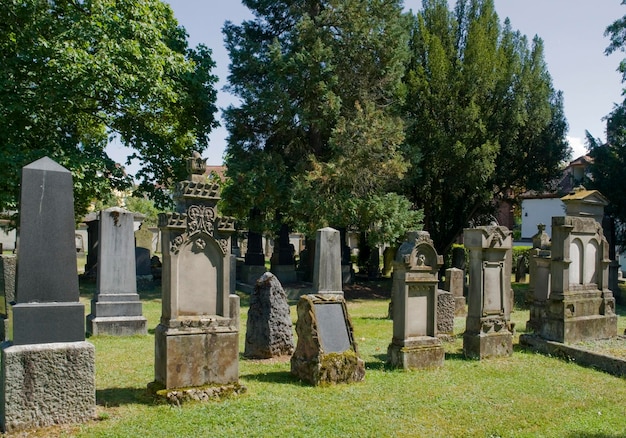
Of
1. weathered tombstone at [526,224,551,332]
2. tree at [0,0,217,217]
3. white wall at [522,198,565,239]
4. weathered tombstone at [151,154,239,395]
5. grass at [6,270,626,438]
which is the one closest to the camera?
grass at [6,270,626,438]

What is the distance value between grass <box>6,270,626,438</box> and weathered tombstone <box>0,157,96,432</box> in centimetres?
27

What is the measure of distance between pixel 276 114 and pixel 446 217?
905 cm

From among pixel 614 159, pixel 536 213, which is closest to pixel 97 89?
pixel 614 159

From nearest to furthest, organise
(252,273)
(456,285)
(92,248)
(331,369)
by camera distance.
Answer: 1. (331,369)
2. (456,285)
3. (252,273)
4. (92,248)

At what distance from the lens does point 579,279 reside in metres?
11.3

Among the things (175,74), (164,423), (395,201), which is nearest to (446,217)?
(395,201)

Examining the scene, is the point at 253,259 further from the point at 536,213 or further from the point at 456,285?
the point at 536,213

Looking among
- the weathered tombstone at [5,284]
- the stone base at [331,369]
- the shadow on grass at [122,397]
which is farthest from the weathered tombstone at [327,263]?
the weathered tombstone at [5,284]

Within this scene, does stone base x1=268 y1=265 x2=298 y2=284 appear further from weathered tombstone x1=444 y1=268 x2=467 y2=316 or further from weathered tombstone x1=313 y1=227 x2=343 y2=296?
weathered tombstone x1=313 y1=227 x2=343 y2=296

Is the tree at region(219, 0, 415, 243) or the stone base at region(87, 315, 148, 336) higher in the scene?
the tree at region(219, 0, 415, 243)

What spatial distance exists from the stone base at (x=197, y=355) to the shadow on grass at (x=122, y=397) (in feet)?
0.99

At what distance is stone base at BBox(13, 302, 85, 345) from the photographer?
222 inches

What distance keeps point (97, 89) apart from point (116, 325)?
9171mm

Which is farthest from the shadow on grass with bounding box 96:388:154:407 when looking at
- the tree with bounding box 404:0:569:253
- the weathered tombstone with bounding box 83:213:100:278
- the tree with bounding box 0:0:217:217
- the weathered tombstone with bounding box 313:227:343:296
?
the weathered tombstone with bounding box 83:213:100:278
